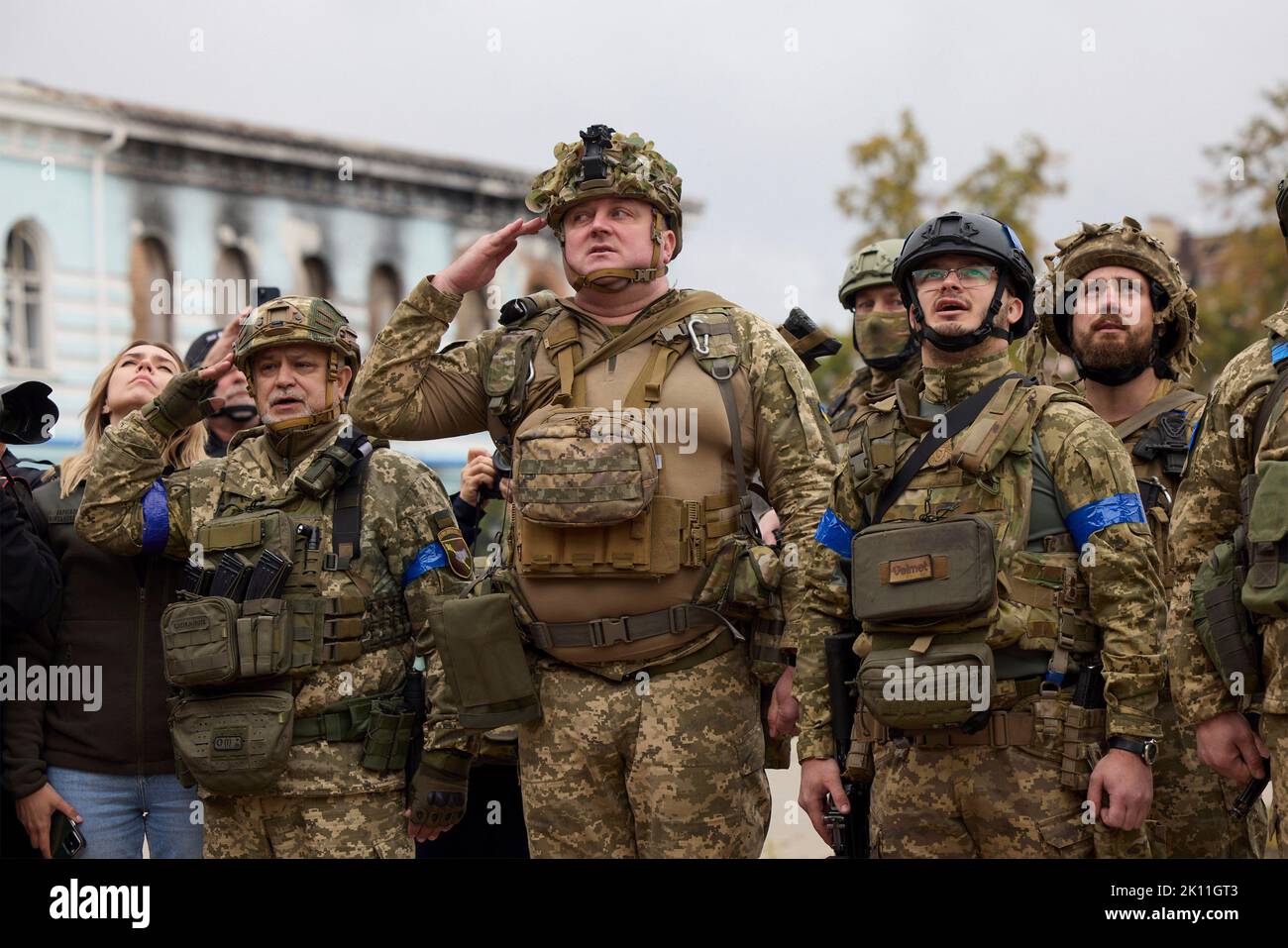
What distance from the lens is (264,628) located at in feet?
18.9

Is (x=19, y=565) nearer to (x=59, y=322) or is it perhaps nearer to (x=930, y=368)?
(x=930, y=368)

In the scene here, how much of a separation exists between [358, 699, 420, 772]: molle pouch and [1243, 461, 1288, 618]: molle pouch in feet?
9.00

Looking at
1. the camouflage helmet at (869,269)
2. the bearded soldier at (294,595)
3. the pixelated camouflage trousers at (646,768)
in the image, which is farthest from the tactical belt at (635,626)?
the camouflage helmet at (869,269)

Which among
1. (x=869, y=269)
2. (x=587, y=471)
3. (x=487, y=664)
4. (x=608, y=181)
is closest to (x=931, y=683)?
(x=587, y=471)

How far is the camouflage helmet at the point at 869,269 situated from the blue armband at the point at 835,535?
2.43 m

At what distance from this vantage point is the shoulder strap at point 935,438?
5.14 metres

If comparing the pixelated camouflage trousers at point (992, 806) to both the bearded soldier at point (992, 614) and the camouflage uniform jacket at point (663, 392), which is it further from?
the camouflage uniform jacket at point (663, 392)

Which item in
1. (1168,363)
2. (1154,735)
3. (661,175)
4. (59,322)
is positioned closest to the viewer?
(1154,735)

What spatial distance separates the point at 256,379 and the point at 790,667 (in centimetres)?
225

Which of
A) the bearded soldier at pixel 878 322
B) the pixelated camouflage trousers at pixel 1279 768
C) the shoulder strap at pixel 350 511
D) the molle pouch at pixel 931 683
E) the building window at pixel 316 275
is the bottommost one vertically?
the pixelated camouflage trousers at pixel 1279 768

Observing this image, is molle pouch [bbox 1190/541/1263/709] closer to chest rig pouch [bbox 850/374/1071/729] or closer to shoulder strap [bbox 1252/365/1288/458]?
shoulder strap [bbox 1252/365/1288/458]

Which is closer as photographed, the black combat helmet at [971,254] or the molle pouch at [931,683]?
the molle pouch at [931,683]

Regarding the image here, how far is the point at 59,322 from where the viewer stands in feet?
73.3
